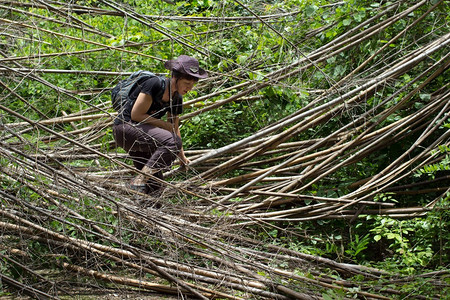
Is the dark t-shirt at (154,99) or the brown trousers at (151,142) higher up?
the dark t-shirt at (154,99)

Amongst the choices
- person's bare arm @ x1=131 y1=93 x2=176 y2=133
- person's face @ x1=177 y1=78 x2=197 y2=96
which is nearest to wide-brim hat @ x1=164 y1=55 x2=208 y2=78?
person's face @ x1=177 y1=78 x2=197 y2=96

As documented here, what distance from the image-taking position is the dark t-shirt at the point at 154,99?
13.5 feet

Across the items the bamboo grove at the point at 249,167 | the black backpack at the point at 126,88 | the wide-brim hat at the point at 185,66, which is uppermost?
the wide-brim hat at the point at 185,66

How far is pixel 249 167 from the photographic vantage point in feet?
16.9

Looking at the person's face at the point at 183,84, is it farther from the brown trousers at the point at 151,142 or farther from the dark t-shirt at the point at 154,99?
the brown trousers at the point at 151,142

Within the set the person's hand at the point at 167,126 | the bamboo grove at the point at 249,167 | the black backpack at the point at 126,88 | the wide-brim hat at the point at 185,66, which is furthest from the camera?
the person's hand at the point at 167,126

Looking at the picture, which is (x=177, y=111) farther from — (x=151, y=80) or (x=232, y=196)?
(x=232, y=196)

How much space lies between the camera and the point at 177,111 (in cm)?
445

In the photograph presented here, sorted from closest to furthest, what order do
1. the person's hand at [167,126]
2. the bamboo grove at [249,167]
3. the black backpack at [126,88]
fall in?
1. the bamboo grove at [249,167]
2. the black backpack at [126,88]
3. the person's hand at [167,126]

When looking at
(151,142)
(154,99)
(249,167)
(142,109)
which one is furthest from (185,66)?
(249,167)

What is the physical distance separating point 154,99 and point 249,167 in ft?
4.32

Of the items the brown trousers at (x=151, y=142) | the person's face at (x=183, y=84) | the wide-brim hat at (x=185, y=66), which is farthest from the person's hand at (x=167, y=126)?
the wide-brim hat at (x=185, y=66)

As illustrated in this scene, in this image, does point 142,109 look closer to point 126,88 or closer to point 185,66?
point 126,88

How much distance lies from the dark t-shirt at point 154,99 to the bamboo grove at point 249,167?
0.78 ft
